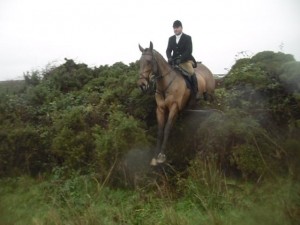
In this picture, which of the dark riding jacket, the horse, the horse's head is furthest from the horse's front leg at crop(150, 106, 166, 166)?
the dark riding jacket

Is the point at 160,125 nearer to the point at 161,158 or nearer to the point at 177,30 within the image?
the point at 161,158

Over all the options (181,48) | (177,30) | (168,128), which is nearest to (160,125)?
(168,128)

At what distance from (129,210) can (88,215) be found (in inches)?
41.9

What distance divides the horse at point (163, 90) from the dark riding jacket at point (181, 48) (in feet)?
1.85

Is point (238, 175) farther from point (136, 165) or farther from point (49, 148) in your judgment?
point (49, 148)

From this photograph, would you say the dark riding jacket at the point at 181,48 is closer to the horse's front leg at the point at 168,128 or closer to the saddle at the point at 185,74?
the saddle at the point at 185,74

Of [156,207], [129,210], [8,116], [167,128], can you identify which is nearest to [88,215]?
[129,210]

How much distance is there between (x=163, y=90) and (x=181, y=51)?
4.86 ft

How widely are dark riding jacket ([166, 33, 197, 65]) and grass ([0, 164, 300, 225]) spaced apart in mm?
3587

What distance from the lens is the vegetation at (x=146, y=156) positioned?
6.92 metres

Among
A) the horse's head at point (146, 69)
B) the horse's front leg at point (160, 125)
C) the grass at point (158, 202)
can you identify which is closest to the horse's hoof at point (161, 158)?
the horse's front leg at point (160, 125)

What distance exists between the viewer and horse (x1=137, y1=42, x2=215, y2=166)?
350 inches

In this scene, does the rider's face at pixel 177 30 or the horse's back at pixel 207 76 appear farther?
the horse's back at pixel 207 76

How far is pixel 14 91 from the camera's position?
42.8 ft
